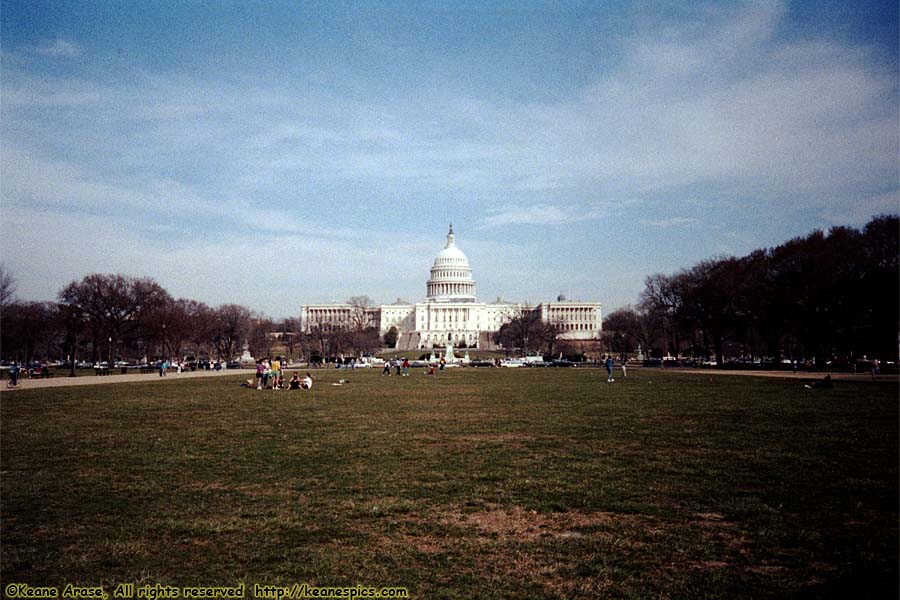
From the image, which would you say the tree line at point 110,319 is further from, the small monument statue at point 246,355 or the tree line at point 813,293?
the tree line at point 813,293

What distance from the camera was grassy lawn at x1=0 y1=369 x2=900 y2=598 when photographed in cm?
669

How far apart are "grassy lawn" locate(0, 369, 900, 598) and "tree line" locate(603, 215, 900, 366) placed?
37.8m

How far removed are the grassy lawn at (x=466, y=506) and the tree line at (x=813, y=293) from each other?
37.8 m

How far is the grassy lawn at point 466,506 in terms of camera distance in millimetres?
6688

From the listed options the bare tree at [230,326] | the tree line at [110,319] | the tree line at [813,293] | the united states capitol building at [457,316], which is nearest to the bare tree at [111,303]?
the tree line at [110,319]

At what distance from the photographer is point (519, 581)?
6500 mm

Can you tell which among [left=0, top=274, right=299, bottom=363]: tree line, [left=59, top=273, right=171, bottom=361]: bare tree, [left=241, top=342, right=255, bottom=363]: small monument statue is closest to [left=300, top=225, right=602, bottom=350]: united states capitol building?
[left=241, top=342, right=255, bottom=363]: small monument statue

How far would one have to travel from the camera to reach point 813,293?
54.1 m

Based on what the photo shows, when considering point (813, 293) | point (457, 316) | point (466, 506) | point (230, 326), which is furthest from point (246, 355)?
point (466, 506)

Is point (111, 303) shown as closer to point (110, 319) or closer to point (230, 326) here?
point (110, 319)

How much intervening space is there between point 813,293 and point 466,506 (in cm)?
5274

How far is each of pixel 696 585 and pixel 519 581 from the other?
1.59 metres

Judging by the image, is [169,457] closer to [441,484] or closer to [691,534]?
[441,484]

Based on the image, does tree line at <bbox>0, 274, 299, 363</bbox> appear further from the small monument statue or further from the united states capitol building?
the united states capitol building
